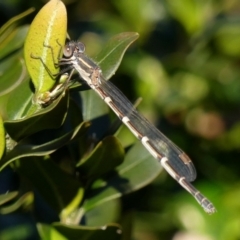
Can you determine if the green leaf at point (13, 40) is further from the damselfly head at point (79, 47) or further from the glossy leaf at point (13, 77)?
the damselfly head at point (79, 47)

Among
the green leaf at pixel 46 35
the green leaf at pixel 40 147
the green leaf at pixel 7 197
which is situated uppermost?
the green leaf at pixel 46 35

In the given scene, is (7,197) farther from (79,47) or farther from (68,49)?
(79,47)

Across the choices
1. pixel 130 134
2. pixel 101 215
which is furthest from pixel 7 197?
pixel 130 134

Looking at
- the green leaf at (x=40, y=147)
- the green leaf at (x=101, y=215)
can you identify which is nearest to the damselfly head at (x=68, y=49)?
the green leaf at (x=40, y=147)

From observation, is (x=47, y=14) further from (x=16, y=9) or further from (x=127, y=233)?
(x=16, y=9)

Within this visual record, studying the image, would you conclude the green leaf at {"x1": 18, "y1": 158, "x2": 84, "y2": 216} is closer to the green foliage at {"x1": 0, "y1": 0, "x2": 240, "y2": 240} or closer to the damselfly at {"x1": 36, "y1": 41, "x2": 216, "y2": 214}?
the green foliage at {"x1": 0, "y1": 0, "x2": 240, "y2": 240}

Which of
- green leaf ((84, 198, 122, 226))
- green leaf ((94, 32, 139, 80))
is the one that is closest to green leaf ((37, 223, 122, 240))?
green leaf ((84, 198, 122, 226))
